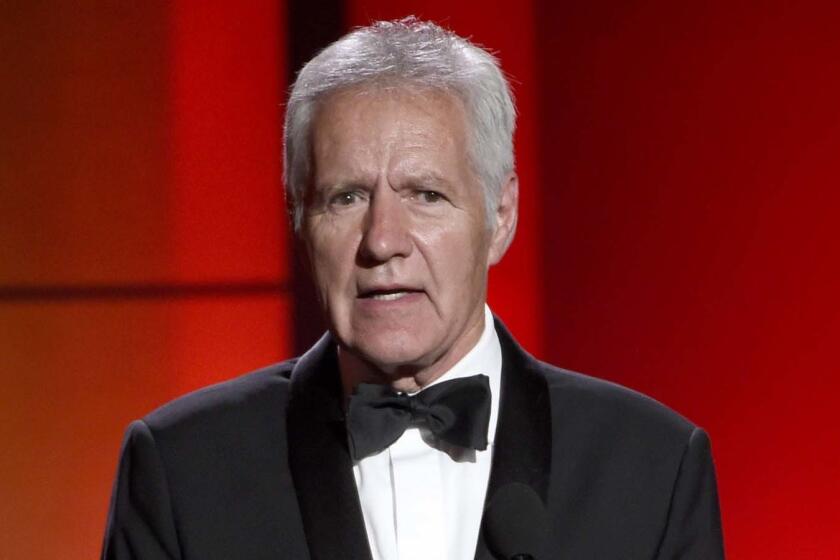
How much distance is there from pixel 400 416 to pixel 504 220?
32cm

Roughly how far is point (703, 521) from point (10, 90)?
1.50 meters

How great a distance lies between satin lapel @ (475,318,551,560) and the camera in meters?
1.84

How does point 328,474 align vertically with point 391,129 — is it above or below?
below

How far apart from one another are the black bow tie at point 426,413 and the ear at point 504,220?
0.63 ft

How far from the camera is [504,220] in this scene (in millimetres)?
1938

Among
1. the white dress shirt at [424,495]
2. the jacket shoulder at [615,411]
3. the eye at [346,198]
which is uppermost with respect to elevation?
the eye at [346,198]

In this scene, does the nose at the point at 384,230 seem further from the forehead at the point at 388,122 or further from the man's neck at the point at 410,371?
the man's neck at the point at 410,371

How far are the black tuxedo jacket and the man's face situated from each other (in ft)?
0.55

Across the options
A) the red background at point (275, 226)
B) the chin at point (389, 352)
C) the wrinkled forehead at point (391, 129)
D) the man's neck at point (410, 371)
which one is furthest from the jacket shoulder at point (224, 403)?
the red background at point (275, 226)

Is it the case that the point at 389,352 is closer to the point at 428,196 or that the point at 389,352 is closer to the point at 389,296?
the point at 389,296

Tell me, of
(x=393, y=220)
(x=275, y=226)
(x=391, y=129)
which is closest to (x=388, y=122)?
(x=391, y=129)

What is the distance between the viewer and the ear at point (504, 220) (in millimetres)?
1910

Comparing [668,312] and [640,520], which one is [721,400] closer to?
[668,312]

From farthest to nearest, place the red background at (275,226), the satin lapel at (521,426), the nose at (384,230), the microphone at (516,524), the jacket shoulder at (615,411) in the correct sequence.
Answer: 1. the red background at (275,226)
2. the jacket shoulder at (615,411)
3. the satin lapel at (521,426)
4. the nose at (384,230)
5. the microphone at (516,524)
